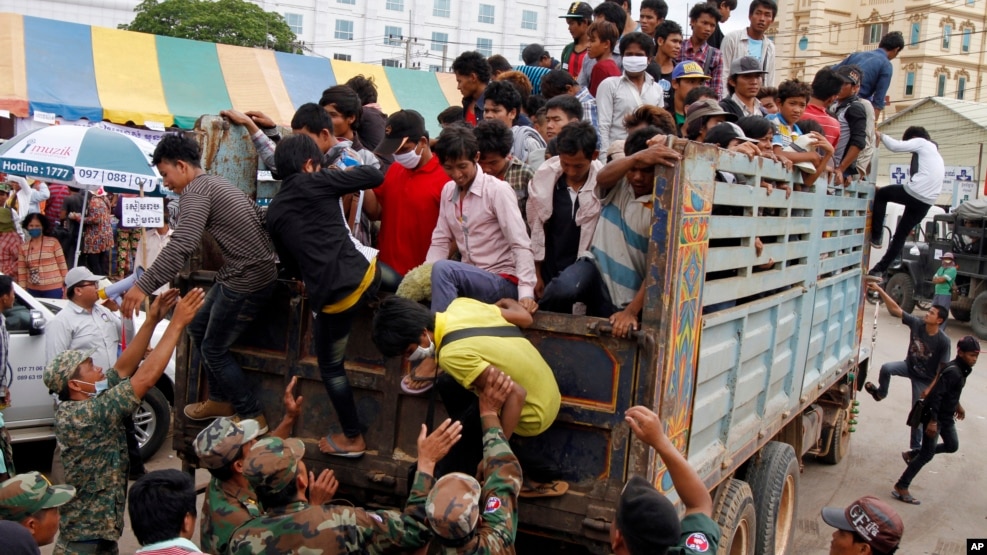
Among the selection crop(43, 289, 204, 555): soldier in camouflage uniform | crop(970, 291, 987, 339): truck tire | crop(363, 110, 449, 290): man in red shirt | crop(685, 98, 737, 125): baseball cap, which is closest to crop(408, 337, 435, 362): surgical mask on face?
crop(363, 110, 449, 290): man in red shirt

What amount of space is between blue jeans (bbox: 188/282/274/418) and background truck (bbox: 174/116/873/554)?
9cm

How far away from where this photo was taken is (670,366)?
322 cm

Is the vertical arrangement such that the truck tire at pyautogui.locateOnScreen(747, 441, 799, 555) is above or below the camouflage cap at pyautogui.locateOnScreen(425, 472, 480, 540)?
below

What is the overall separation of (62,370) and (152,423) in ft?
10.6

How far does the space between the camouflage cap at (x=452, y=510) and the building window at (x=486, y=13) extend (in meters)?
54.9

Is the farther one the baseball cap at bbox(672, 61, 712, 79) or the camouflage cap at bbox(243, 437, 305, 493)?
the baseball cap at bbox(672, 61, 712, 79)

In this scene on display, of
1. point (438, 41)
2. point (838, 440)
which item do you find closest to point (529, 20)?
point (438, 41)

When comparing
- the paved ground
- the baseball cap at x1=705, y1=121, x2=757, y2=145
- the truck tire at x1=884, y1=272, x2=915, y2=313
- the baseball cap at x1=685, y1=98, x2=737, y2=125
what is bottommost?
the paved ground

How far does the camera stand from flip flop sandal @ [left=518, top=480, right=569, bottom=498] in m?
3.35

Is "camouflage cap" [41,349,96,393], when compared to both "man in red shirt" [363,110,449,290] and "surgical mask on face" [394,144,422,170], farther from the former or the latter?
"surgical mask on face" [394,144,422,170]

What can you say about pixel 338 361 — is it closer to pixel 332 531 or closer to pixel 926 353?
pixel 332 531

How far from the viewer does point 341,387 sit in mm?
3740

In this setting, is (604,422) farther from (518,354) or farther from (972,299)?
(972,299)

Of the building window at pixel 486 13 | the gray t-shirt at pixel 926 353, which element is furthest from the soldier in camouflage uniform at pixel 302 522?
the building window at pixel 486 13
